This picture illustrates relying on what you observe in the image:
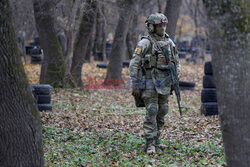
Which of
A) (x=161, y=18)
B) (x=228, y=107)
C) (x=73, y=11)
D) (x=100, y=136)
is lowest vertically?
(x=100, y=136)

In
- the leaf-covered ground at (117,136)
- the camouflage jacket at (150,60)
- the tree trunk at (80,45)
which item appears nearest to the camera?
the leaf-covered ground at (117,136)

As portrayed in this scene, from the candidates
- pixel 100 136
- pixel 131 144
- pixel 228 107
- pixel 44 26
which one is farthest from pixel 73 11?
pixel 228 107

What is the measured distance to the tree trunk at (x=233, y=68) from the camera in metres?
3.62

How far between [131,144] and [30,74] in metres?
16.1

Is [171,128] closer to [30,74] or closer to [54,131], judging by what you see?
[54,131]

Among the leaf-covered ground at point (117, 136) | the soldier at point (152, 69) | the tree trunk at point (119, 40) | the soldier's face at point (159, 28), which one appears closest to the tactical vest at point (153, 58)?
the soldier at point (152, 69)

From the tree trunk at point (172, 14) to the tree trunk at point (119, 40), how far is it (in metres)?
3.21

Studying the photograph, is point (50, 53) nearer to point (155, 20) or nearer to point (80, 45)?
Result: point (80, 45)

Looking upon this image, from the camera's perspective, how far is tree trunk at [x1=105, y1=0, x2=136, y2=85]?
17625mm

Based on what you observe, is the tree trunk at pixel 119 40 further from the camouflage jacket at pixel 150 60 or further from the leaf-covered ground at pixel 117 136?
the camouflage jacket at pixel 150 60

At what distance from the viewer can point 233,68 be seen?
3.66 meters

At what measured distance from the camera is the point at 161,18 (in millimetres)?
6914

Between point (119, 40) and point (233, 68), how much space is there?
14.8 meters

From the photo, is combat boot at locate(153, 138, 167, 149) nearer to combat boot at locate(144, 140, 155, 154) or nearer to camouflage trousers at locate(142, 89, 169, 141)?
camouflage trousers at locate(142, 89, 169, 141)
